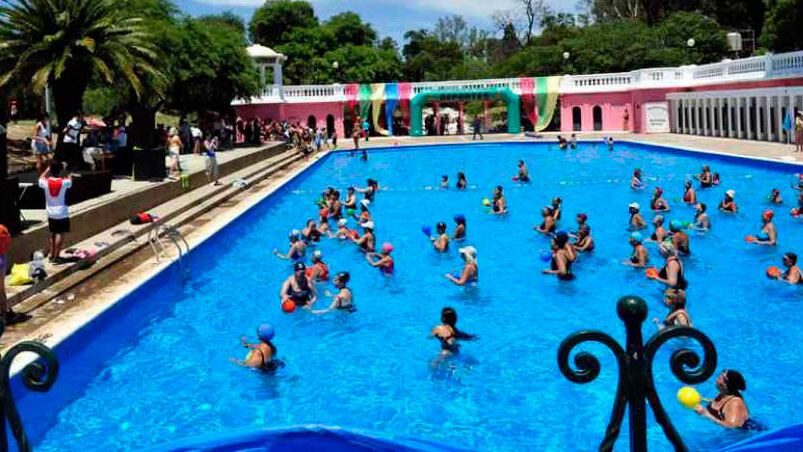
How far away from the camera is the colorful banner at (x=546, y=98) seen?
4519cm

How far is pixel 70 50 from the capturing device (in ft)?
60.8

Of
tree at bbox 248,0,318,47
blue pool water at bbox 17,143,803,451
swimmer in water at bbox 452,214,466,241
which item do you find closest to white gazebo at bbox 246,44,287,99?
tree at bbox 248,0,318,47

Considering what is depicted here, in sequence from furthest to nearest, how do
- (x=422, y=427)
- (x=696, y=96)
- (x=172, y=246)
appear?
1. (x=696, y=96)
2. (x=172, y=246)
3. (x=422, y=427)

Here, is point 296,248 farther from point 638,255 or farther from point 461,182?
point 461,182

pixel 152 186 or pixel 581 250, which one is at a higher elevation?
pixel 152 186

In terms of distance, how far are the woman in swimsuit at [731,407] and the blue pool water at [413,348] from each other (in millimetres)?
105

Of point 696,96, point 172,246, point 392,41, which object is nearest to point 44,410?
point 172,246

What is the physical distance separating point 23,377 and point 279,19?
219 ft

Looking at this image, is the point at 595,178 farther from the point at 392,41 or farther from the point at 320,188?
the point at 392,41

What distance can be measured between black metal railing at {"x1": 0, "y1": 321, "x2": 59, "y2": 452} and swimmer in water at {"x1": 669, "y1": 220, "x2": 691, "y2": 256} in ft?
38.9

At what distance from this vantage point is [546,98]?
149 ft

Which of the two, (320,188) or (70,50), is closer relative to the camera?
(70,50)

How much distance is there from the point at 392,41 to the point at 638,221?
66052mm

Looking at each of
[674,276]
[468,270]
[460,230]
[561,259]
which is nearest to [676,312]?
[674,276]
